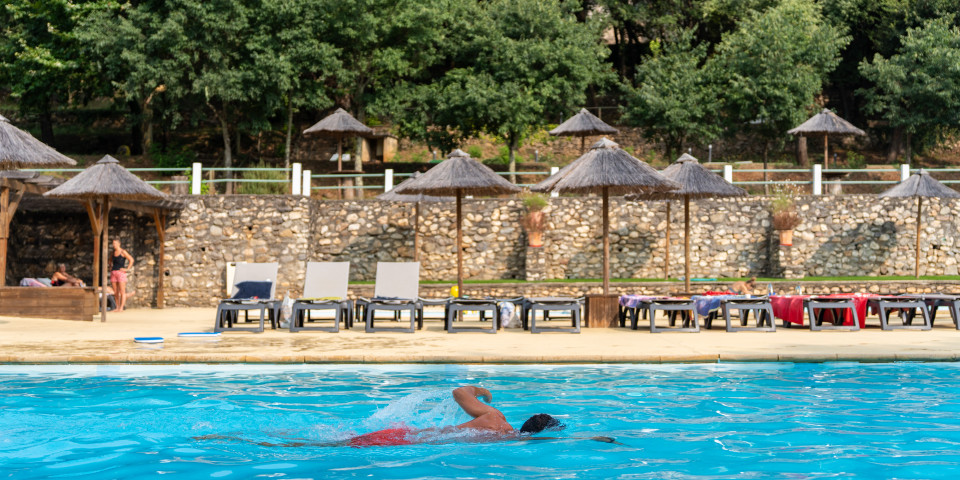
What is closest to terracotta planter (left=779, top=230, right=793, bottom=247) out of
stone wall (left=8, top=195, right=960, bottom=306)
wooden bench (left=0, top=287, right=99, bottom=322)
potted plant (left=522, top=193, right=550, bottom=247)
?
stone wall (left=8, top=195, right=960, bottom=306)

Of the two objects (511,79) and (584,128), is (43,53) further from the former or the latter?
(584,128)

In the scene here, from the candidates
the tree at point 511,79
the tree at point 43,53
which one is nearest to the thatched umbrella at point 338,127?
the tree at point 511,79

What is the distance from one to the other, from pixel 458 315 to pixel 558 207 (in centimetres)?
610

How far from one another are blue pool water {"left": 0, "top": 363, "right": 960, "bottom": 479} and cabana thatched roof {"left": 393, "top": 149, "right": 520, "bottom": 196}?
4.52 meters

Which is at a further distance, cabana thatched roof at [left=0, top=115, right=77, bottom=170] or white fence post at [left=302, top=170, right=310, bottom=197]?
white fence post at [left=302, top=170, right=310, bottom=197]

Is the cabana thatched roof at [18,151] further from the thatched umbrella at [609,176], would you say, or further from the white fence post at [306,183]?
the white fence post at [306,183]

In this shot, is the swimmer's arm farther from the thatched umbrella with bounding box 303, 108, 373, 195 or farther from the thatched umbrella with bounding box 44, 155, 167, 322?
the thatched umbrella with bounding box 303, 108, 373, 195

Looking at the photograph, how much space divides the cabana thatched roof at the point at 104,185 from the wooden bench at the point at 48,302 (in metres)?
1.48

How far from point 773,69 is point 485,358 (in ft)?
68.5

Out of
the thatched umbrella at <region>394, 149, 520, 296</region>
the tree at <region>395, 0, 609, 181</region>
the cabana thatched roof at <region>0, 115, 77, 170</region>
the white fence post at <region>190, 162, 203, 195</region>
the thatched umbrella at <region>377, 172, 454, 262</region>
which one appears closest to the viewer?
the cabana thatched roof at <region>0, 115, 77, 170</region>

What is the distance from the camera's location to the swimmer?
19.8ft

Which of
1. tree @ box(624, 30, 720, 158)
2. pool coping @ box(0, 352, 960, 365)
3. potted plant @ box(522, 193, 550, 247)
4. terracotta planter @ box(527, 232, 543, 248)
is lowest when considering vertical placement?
pool coping @ box(0, 352, 960, 365)

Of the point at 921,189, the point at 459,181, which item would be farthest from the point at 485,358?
the point at 921,189

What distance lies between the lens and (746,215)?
820 inches
